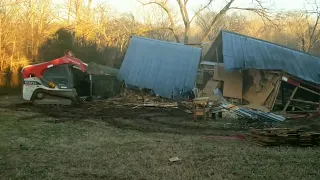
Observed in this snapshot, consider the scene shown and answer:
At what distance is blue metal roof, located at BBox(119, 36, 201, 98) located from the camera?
63.5 feet

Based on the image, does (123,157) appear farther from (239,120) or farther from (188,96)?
(188,96)

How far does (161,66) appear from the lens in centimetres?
1994

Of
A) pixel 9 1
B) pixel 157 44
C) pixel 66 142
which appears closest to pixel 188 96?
pixel 157 44

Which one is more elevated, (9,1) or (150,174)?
(9,1)

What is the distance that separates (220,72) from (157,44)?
3.97 metres

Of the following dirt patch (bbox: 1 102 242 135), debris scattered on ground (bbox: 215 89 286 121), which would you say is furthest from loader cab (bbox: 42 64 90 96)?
debris scattered on ground (bbox: 215 89 286 121)

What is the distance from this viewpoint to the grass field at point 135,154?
6.44 meters

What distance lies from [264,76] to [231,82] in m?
1.65

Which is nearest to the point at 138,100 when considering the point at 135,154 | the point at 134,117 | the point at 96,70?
the point at 96,70

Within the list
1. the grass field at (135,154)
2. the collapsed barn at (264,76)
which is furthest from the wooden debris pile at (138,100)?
the grass field at (135,154)

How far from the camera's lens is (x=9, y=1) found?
89.4 ft

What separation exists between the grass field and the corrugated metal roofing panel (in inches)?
256

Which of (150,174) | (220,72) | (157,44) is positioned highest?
(157,44)

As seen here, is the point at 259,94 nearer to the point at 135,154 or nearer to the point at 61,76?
the point at 61,76
